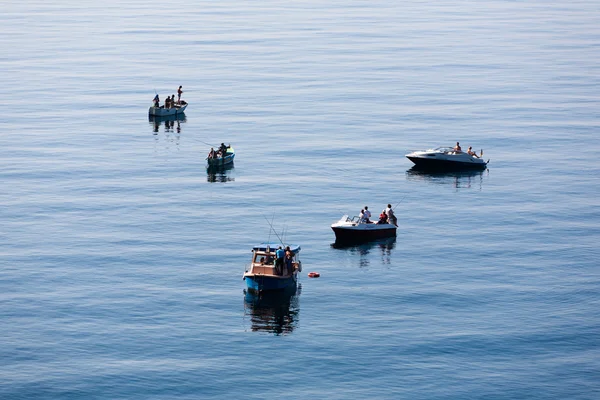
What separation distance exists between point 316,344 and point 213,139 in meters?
74.1

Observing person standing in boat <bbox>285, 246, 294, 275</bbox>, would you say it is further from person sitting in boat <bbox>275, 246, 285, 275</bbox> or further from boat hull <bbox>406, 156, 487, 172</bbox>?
boat hull <bbox>406, 156, 487, 172</bbox>

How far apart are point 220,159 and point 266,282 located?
45268mm

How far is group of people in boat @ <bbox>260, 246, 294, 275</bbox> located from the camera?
85688 millimetres

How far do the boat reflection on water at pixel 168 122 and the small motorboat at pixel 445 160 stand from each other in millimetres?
40775

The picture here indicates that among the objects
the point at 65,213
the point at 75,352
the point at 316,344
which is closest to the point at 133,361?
the point at 75,352

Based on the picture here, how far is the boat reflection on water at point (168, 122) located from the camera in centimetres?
15823

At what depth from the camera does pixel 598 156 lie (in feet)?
449

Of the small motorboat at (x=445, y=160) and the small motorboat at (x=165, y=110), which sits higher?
the small motorboat at (x=165, y=110)

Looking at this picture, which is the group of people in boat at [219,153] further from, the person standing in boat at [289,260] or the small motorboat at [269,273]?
the person standing in boat at [289,260]

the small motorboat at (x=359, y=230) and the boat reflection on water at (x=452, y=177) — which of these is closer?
the small motorboat at (x=359, y=230)

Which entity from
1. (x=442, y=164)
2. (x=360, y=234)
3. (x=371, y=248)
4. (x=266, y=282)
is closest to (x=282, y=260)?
(x=266, y=282)

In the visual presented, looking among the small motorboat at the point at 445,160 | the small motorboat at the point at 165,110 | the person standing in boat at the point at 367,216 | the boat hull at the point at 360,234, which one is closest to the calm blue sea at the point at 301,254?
the boat hull at the point at 360,234

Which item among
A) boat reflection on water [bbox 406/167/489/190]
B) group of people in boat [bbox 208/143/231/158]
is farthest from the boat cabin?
group of people in boat [bbox 208/143/231/158]

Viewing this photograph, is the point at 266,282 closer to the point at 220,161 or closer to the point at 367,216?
the point at 367,216
